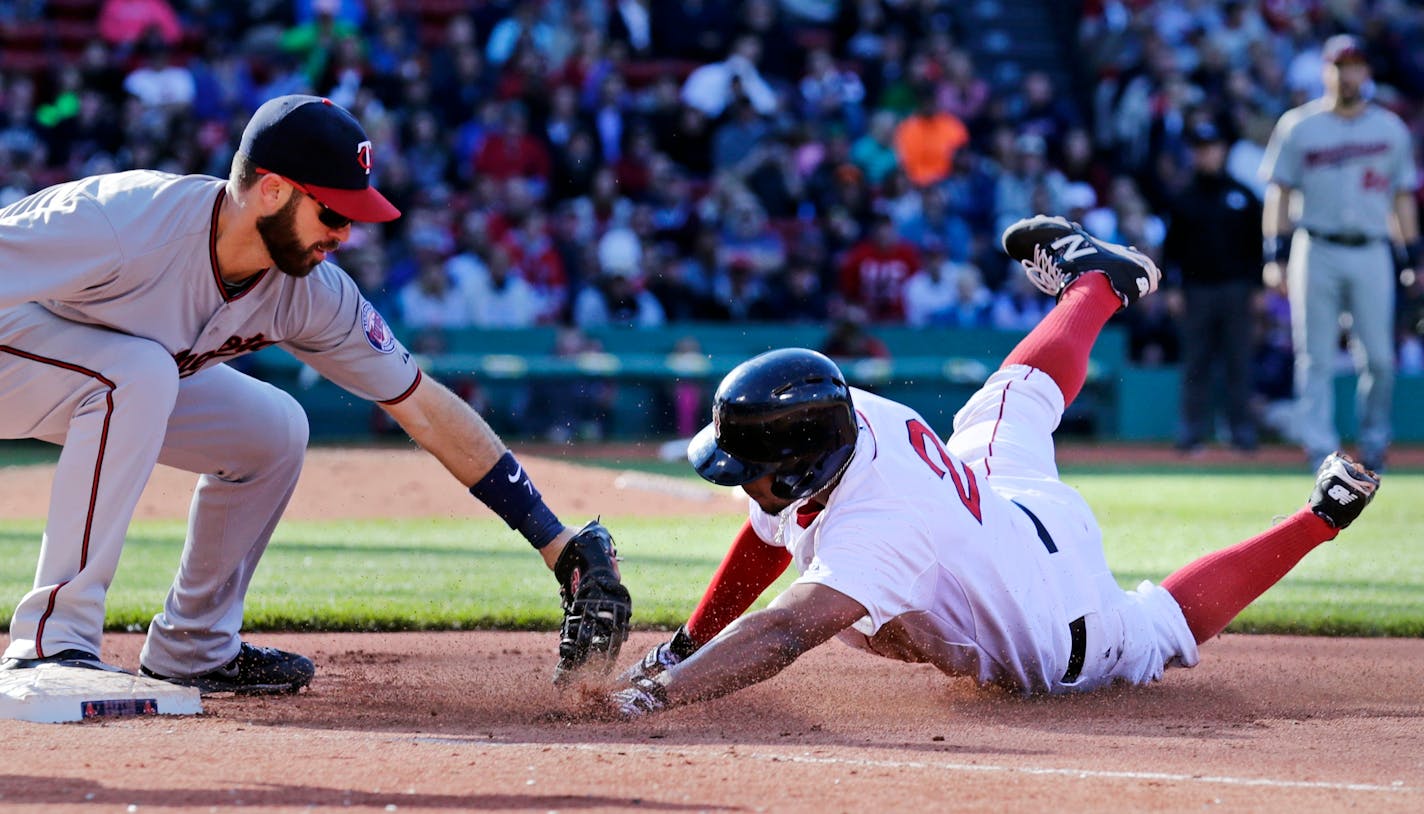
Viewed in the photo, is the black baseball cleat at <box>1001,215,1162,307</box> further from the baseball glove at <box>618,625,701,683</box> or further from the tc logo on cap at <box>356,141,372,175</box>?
the tc logo on cap at <box>356,141,372,175</box>

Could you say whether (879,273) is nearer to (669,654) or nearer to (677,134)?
(677,134)

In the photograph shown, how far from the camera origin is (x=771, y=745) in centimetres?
399

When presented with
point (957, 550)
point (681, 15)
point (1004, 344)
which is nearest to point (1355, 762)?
point (957, 550)

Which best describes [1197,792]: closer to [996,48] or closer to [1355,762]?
[1355,762]

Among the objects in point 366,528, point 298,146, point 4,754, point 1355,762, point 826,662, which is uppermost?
point 298,146

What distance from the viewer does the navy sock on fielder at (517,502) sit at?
483cm

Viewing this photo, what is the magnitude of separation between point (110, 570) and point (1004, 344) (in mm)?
11567

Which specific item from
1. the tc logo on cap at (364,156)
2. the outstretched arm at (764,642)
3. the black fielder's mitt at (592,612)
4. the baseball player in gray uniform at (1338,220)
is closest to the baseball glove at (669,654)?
the black fielder's mitt at (592,612)

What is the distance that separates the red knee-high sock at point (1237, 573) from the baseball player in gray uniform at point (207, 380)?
1.70m

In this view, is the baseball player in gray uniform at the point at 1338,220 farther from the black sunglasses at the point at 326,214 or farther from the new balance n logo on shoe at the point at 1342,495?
the black sunglasses at the point at 326,214

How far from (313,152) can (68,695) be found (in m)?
1.47

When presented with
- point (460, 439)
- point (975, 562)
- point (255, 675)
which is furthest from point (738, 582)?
point (255, 675)

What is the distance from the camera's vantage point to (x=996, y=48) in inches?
784

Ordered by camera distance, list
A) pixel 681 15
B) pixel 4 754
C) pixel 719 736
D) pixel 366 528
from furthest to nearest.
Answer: pixel 681 15 → pixel 366 528 → pixel 719 736 → pixel 4 754
